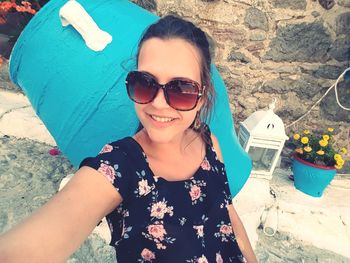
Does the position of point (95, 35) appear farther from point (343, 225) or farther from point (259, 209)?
point (343, 225)

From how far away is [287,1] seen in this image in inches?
99.3

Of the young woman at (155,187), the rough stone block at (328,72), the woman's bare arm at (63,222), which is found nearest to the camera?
the woman's bare arm at (63,222)

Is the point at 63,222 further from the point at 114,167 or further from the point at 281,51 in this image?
the point at 281,51

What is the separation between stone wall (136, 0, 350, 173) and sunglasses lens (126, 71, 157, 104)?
1773 mm

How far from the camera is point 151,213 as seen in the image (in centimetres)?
91

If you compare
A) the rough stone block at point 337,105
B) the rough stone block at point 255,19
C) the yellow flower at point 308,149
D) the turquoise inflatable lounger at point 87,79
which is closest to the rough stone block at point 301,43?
the rough stone block at point 255,19

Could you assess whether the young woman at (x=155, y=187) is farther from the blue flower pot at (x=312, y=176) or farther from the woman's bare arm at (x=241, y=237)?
the blue flower pot at (x=312, y=176)

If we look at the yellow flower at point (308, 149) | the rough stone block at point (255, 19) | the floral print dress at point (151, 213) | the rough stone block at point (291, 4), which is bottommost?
the yellow flower at point (308, 149)

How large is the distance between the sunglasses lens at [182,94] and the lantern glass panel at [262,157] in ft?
5.31

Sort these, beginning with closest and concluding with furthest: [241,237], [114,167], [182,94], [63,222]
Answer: [63,222]
[114,167]
[182,94]
[241,237]

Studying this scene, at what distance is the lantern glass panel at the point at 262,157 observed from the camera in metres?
2.50

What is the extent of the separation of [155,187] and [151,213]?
0.08 m

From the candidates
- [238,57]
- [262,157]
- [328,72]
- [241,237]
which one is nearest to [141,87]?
[241,237]

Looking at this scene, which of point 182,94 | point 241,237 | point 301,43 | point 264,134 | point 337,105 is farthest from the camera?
point 337,105
